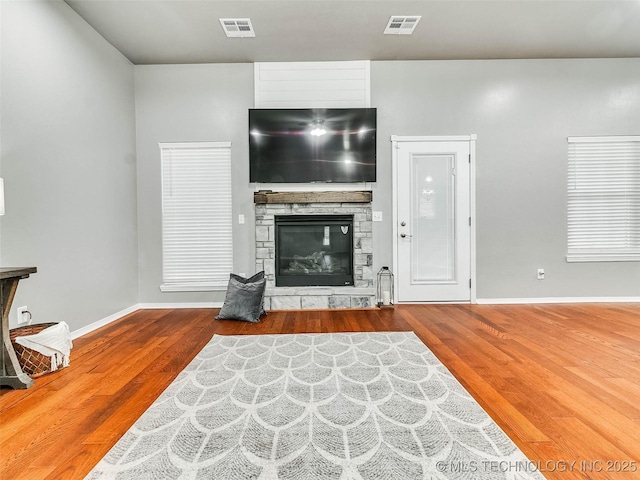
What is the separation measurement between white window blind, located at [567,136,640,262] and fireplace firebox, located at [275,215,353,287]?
2828 millimetres

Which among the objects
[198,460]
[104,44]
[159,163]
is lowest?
[198,460]

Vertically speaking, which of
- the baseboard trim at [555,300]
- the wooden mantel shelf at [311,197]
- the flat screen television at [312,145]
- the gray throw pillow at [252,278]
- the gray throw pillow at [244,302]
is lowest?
the baseboard trim at [555,300]

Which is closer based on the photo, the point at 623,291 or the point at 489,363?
the point at 489,363

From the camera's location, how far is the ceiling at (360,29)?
3.01 m

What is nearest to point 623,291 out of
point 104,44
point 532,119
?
point 532,119

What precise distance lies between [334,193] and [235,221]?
130 centimetres

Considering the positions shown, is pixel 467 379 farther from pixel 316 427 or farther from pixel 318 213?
pixel 318 213

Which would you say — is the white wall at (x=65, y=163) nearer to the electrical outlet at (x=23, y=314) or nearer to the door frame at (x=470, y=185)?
the electrical outlet at (x=23, y=314)

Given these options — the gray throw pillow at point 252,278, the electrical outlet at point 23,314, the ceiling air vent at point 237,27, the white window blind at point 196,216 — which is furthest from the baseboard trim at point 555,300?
the electrical outlet at point 23,314

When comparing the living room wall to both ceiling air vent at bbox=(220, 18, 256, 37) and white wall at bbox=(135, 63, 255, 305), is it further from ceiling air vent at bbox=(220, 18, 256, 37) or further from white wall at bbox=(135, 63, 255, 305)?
ceiling air vent at bbox=(220, 18, 256, 37)

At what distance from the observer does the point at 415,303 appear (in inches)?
164

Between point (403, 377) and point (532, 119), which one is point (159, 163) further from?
point (532, 119)

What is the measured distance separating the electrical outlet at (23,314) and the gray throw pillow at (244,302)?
1.58 metres

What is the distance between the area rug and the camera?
51.9 inches
